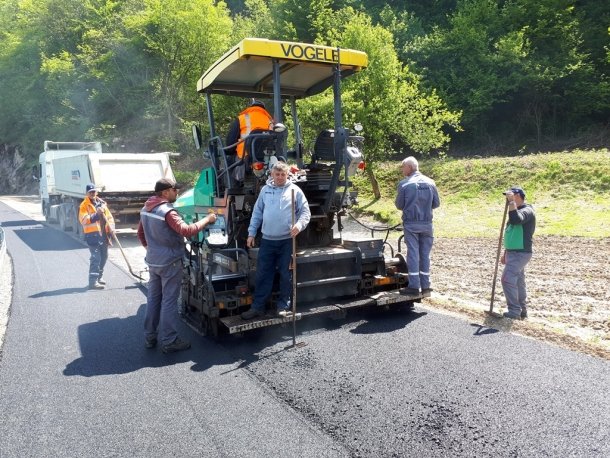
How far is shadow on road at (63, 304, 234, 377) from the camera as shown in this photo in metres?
4.46

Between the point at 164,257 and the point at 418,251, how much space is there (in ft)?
9.59

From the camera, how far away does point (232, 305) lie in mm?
4988

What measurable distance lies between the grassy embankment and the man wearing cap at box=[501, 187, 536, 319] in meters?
6.05

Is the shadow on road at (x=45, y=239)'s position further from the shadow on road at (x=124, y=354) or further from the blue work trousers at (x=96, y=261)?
the shadow on road at (x=124, y=354)

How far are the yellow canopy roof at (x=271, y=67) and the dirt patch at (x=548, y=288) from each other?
3.14 m

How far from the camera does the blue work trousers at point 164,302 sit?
484 cm

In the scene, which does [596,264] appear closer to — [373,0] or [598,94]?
[598,94]

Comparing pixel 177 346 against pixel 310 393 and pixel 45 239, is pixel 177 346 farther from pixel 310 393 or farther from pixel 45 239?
pixel 45 239

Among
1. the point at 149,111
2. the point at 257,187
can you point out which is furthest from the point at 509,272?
the point at 149,111

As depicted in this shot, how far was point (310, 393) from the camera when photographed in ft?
12.5

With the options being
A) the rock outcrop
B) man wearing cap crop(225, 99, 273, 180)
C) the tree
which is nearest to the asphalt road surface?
man wearing cap crop(225, 99, 273, 180)

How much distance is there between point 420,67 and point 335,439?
2482cm

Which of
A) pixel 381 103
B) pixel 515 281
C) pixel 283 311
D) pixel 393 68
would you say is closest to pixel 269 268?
pixel 283 311

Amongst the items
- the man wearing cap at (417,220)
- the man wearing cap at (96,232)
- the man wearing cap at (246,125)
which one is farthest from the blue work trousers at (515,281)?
the man wearing cap at (96,232)
